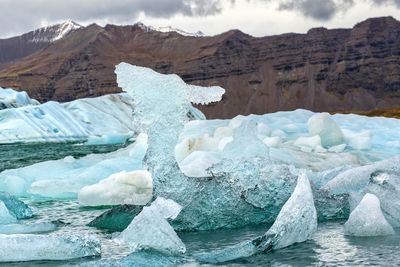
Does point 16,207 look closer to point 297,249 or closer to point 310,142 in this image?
point 297,249

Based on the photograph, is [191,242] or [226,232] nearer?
[191,242]

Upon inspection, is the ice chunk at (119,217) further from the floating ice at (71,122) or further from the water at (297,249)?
the floating ice at (71,122)

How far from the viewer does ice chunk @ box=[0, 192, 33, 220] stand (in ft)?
53.3

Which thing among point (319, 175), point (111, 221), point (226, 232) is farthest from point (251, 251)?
point (319, 175)

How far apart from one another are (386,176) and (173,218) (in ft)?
15.1

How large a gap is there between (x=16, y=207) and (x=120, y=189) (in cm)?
274

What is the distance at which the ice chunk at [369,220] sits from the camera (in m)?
11.9

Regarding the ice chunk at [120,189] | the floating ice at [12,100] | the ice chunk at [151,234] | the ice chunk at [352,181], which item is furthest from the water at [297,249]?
the floating ice at [12,100]

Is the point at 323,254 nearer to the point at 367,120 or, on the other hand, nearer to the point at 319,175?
the point at 319,175

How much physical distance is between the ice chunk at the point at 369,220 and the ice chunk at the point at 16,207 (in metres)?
8.04

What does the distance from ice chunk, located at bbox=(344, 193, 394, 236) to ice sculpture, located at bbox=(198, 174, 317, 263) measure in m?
0.80

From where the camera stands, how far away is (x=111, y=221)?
559 inches

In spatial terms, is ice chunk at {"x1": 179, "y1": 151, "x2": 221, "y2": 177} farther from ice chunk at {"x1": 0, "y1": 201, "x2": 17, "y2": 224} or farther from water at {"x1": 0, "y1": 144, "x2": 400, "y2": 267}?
ice chunk at {"x1": 0, "y1": 201, "x2": 17, "y2": 224}

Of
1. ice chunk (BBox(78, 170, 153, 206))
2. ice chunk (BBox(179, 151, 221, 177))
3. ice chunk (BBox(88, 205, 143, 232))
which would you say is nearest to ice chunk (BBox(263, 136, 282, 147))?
ice chunk (BBox(179, 151, 221, 177))
